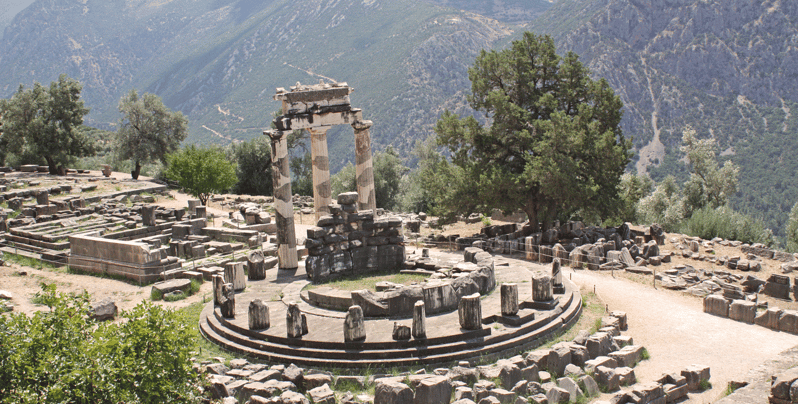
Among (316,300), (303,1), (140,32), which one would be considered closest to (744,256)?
(316,300)

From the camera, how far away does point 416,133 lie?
86.0 metres

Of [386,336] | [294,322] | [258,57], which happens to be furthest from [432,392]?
[258,57]

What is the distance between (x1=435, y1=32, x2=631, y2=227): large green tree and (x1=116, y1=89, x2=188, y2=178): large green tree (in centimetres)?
2968

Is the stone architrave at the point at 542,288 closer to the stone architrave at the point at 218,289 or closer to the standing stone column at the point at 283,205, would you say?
the stone architrave at the point at 218,289

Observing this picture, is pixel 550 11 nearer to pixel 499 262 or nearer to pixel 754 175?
pixel 754 175

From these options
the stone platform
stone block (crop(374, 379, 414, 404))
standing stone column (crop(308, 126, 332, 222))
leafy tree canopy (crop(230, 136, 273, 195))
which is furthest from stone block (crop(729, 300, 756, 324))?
leafy tree canopy (crop(230, 136, 273, 195))

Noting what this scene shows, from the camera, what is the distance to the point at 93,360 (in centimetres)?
958

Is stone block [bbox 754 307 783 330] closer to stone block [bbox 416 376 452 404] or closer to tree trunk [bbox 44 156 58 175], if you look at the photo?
stone block [bbox 416 376 452 404]

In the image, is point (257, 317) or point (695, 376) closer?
point (695, 376)

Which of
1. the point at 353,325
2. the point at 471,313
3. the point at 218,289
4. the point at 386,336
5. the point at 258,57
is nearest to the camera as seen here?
the point at 353,325

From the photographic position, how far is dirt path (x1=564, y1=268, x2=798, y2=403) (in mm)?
15492

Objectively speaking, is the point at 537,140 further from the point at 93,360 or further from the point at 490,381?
the point at 93,360

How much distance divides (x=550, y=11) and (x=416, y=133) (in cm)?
4267

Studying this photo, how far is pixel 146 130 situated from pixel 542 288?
42577 millimetres
